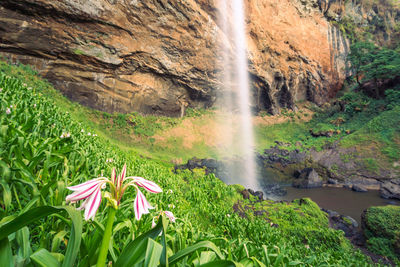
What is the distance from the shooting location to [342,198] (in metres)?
8.73

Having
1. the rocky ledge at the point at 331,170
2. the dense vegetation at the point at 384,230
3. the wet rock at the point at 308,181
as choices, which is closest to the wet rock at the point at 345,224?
the dense vegetation at the point at 384,230

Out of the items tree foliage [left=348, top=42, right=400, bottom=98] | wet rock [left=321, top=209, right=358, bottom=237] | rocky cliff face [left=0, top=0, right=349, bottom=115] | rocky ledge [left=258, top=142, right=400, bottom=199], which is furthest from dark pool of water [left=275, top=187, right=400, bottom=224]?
tree foliage [left=348, top=42, right=400, bottom=98]

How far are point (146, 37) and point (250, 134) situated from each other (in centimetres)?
1110

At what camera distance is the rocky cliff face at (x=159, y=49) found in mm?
10547

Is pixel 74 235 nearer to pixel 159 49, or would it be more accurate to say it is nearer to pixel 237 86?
pixel 159 49

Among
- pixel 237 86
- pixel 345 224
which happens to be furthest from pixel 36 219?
pixel 237 86

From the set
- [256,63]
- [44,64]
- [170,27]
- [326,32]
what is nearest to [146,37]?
[170,27]

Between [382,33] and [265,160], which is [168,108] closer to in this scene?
[265,160]

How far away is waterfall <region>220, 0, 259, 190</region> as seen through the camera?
597 inches

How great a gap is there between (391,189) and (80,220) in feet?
41.9

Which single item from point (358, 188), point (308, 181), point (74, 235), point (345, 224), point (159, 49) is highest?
point (159, 49)

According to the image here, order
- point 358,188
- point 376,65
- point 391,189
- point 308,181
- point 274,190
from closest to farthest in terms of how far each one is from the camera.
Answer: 1. point 391,189
2. point 274,190
3. point 358,188
4. point 308,181
5. point 376,65

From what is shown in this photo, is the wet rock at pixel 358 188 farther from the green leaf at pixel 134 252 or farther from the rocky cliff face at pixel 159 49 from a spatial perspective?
the green leaf at pixel 134 252

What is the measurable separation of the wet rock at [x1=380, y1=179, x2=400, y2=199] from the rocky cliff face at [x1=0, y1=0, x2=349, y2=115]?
10766mm
